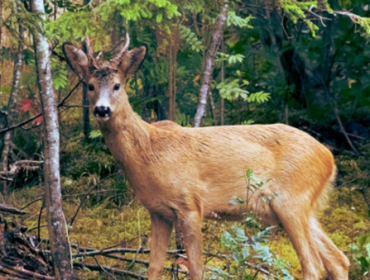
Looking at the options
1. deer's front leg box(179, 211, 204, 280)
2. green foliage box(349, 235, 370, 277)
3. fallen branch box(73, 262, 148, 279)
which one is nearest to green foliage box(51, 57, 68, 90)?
fallen branch box(73, 262, 148, 279)

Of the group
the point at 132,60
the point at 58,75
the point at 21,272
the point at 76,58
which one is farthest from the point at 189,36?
the point at 21,272

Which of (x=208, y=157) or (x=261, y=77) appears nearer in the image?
(x=208, y=157)

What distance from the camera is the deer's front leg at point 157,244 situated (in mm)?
6449

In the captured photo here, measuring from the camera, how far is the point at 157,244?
645 cm

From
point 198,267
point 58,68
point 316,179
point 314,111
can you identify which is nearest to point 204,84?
point 58,68

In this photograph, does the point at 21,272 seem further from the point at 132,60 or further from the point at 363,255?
the point at 363,255

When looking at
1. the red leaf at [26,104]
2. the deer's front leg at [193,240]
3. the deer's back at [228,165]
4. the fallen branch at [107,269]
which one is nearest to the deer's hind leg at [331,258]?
the deer's back at [228,165]

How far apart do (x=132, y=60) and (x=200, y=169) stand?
126 cm

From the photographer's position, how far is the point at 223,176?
21.6 feet

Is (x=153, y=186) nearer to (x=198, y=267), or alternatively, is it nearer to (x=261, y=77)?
(x=198, y=267)

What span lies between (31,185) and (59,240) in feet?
13.4

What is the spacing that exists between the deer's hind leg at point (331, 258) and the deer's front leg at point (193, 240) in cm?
139

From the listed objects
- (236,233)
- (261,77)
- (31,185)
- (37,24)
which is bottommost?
(31,185)

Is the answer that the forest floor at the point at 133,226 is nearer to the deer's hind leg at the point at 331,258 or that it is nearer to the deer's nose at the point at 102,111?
the deer's hind leg at the point at 331,258
